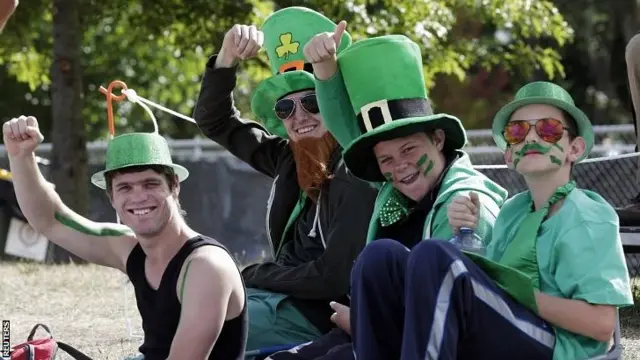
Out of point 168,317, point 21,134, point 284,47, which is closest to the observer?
point 168,317

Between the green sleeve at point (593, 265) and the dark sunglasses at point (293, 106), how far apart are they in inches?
65.4

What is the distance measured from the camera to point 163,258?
409 cm

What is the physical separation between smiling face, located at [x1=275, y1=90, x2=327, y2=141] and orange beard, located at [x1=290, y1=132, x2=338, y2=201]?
3cm

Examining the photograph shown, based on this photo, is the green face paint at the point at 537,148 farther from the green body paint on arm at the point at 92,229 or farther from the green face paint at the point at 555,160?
the green body paint on arm at the point at 92,229

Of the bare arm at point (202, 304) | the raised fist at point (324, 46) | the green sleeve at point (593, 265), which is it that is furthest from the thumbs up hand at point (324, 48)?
the green sleeve at point (593, 265)

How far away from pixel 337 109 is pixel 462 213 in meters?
0.89

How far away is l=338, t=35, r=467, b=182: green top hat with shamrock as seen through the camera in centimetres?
427

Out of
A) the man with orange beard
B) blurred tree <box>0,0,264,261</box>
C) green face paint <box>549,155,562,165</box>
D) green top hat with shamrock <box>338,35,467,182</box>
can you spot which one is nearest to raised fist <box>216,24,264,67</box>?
the man with orange beard

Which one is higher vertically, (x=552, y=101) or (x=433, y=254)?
(x=552, y=101)

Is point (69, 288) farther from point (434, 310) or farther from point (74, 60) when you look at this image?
point (434, 310)

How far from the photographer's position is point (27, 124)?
4.30 m

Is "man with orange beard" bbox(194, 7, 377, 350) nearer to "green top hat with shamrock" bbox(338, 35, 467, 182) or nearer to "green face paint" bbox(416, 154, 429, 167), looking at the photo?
"green top hat with shamrock" bbox(338, 35, 467, 182)

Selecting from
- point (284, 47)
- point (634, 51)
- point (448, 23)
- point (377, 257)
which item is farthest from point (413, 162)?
point (448, 23)

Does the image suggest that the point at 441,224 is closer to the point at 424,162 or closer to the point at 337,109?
the point at 424,162
